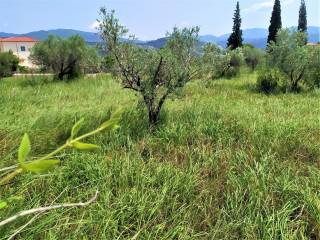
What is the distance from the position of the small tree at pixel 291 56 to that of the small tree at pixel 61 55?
944 cm

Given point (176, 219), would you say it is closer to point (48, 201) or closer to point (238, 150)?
point (48, 201)

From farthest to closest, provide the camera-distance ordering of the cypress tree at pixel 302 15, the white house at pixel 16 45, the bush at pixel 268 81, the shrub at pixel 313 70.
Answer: the white house at pixel 16 45 → the cypress tree at pixel 302 15 → the bush at pixel 268 81 → the shrub at pixel 313 70

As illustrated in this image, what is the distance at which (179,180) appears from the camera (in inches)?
166

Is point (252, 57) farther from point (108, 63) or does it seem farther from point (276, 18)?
point (108, 63)

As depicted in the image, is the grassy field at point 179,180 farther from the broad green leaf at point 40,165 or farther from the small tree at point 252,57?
the small tree at point 252,57

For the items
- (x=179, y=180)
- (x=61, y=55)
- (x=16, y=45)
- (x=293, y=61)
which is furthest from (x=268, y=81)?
(x=16, y=45)

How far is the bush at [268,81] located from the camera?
1422cm

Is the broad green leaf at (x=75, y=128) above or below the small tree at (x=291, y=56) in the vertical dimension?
above

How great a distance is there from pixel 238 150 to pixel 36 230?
3.25 metres

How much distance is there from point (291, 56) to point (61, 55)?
11.5m

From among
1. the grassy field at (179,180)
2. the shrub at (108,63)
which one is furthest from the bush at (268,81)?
the shrub at (108,63)

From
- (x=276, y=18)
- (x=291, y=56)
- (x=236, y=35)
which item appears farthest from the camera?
(x=276, y=18)

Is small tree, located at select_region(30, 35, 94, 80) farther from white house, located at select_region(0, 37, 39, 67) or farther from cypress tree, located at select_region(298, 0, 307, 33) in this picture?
white house, located at select_region(0, 37, 39, 67)

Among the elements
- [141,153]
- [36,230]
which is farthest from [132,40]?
[36,230]
